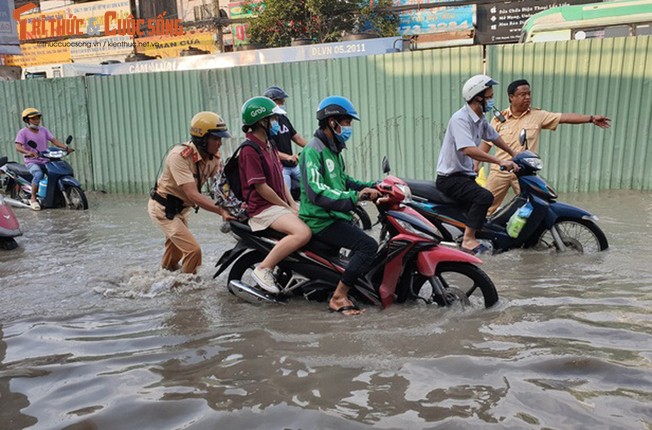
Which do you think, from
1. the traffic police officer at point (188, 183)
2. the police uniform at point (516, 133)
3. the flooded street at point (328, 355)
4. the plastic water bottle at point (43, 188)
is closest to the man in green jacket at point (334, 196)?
the flooded street at point (328, 355)

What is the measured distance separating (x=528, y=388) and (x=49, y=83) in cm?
1238

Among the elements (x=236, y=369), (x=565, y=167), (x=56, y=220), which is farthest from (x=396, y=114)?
(x=236, y=369)

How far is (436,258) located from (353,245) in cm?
61

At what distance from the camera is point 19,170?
10703 millimetres

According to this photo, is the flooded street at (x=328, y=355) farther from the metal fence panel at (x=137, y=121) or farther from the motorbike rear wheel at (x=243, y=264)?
the metal fence panel at (x=137, y=121)

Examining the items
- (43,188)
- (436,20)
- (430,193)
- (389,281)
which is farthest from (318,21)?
(389,281)

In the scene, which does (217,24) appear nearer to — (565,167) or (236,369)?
(565,167)

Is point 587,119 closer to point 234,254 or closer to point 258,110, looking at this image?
point 258,110

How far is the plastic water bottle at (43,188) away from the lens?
33.1ft

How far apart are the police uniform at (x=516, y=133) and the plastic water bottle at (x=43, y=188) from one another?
302 inches

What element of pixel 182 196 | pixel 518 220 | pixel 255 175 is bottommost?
pixel 518 220

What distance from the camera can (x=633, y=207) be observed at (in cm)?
774

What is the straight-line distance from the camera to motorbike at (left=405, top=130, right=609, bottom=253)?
5.54 metres

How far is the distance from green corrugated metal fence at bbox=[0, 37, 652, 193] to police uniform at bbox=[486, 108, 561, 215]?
3.04 meters
